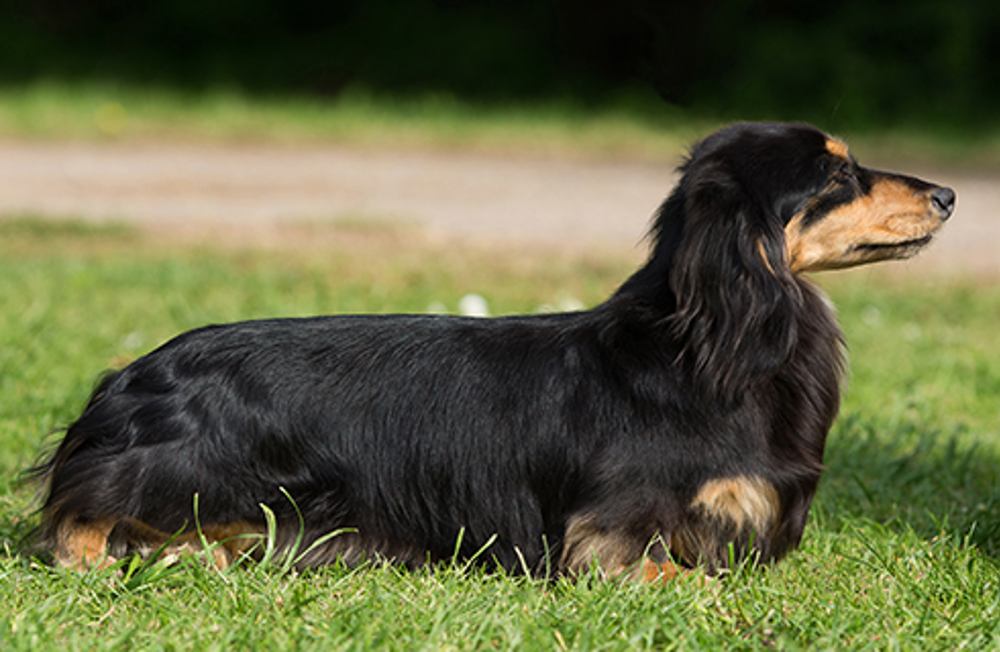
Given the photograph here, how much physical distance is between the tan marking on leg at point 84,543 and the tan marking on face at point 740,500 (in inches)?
59.2

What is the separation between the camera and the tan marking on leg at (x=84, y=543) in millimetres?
3031

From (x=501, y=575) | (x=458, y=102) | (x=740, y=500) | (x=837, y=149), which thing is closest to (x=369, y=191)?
(x=458, y=102)

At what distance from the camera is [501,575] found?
303cm

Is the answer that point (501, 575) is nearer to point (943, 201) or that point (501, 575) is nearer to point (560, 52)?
point (943, 201)

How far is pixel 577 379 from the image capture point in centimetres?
310

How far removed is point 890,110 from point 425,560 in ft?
47.9

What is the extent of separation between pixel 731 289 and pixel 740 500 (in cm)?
53

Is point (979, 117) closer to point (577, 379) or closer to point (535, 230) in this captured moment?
point (535, 230)

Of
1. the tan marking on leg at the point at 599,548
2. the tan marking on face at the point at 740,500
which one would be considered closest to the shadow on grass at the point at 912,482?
the tan marking on face at the point at 740,500

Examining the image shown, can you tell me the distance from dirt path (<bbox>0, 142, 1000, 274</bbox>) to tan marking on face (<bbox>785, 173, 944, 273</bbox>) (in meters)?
5.87

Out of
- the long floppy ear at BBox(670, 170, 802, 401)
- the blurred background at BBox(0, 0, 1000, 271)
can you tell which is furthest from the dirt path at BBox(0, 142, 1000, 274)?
the long floppy ear at BBox(670, 170, 802, 401)

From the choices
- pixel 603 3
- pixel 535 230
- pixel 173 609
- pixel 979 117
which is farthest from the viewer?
pixel 603 3

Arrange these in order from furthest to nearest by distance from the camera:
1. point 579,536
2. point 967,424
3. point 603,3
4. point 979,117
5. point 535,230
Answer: point 603,3, point 979,117, point 535,230, point 967,424, point 579,536

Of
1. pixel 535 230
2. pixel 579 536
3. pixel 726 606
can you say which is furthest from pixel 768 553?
pixel 535 230
